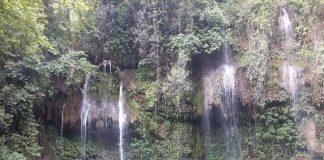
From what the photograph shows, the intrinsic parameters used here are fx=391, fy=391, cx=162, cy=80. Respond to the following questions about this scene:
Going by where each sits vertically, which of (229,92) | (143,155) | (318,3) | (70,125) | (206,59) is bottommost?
(143,155)

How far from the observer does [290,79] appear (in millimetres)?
14023

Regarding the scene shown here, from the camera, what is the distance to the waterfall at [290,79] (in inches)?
547

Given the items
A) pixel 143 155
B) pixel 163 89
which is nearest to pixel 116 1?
pixel 163 89

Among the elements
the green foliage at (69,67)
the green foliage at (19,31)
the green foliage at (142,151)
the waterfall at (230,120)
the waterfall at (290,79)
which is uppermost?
the green foliage at (19,31)

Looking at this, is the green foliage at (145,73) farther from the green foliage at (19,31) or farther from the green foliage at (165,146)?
the green foliage at (19,31)

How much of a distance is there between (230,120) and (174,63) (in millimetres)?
3016

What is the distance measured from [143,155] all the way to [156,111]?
1720mm

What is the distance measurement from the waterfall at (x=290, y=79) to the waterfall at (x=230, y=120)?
187cm

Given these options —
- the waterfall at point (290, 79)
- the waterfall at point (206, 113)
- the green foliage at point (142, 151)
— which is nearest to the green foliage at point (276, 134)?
the waterfall at point (290, 79)

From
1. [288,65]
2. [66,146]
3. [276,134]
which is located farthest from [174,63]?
[66,146]

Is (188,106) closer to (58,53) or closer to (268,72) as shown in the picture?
(268,72)

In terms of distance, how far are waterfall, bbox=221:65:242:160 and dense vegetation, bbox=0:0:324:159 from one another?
315 mm

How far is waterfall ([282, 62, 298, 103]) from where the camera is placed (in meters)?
13.9

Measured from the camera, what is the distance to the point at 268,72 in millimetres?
14297
